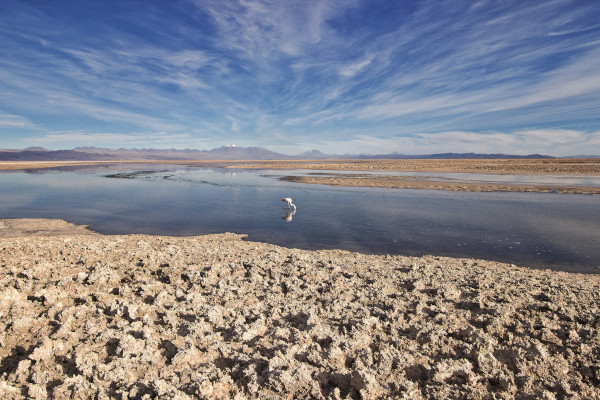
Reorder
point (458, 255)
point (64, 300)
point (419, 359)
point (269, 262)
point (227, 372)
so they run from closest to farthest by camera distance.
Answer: point (227, 372) → point (419, 359) → point (64, 300) → point (269, 262) → point (458, 255)

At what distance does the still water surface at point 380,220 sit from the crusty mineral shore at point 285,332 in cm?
472

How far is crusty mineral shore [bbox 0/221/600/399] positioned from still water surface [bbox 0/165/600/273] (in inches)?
186

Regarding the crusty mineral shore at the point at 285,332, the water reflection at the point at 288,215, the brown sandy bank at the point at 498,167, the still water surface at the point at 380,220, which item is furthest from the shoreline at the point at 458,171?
the crusty mineral shore at the point at 285,332

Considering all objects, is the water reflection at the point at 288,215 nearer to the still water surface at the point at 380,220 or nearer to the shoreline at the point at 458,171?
the still water surface at the point at 380,220

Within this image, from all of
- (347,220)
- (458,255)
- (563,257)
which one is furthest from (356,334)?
(347,220)

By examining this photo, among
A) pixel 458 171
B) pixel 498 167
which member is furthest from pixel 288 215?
pixel 498 167

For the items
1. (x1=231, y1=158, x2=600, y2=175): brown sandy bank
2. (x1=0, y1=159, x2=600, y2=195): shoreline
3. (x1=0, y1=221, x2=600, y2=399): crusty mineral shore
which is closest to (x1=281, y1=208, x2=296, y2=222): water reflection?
(x1=0, y1=221, x2=600, y2=399): crusty mineral shore

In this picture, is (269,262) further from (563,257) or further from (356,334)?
(563,257)

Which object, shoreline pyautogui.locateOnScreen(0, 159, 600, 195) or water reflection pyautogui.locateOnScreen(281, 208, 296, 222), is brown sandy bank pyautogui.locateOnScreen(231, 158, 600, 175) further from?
water reflection pyautogui.locateOnScreen(281, 208, 296, 222)

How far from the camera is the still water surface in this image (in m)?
11.9

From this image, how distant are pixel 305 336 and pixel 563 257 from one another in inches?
429

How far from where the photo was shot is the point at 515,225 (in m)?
15.5

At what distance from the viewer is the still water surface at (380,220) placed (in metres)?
11.9

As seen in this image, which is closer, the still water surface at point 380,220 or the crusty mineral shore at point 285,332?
the crusty mineral shore at point 285,332
